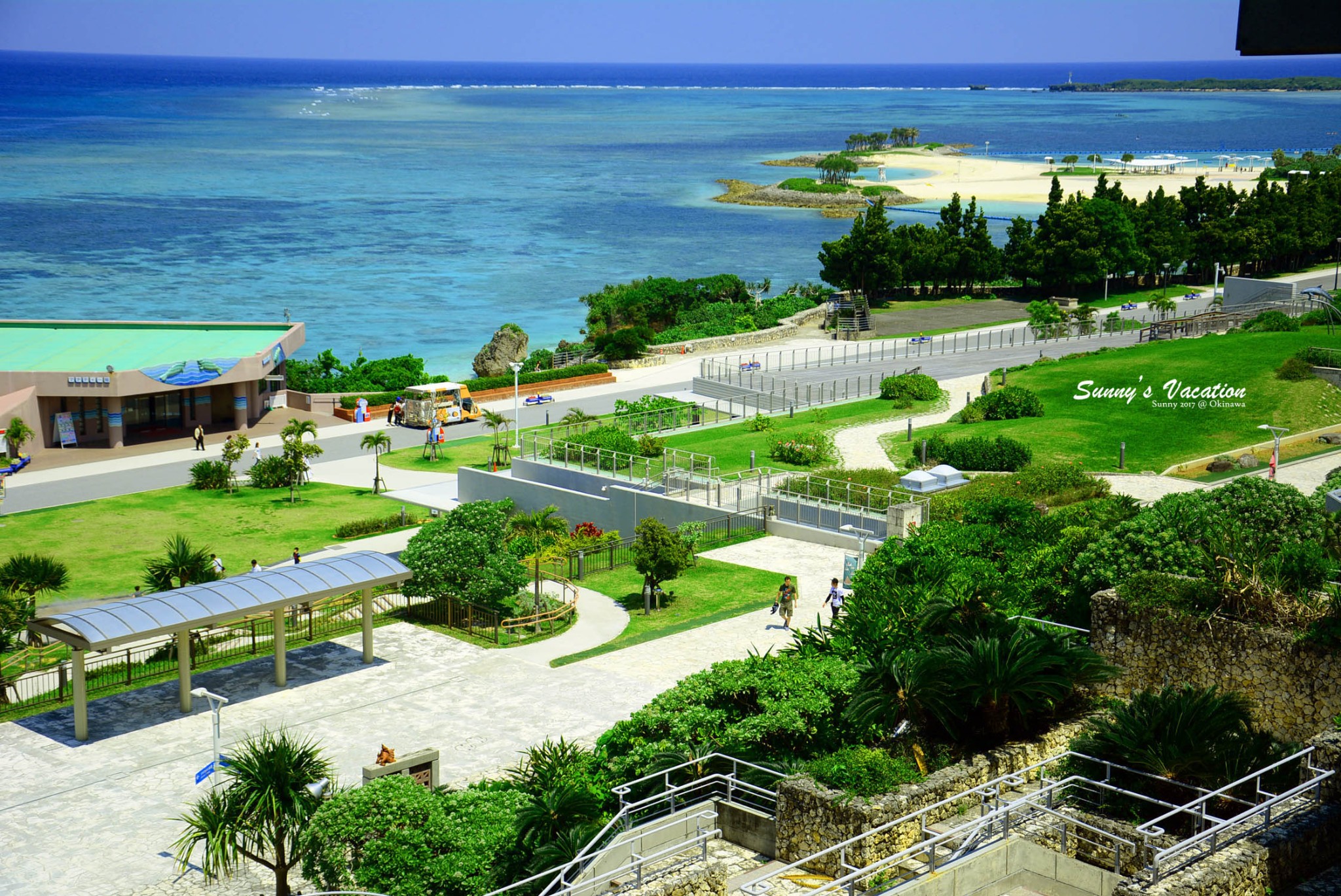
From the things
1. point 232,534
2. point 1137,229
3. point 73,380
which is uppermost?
point 1137,229

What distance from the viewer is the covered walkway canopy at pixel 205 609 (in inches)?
964

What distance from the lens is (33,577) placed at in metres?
31.7

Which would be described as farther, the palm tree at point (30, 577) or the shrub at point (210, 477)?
the shrub at point (210, 477)

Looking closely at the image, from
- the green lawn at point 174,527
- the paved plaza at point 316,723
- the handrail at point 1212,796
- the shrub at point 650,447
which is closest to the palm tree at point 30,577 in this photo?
the green lawn at point 174,527

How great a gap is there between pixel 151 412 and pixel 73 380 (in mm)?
4589

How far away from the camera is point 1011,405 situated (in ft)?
161

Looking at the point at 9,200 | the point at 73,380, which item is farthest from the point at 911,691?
the point at 9,200

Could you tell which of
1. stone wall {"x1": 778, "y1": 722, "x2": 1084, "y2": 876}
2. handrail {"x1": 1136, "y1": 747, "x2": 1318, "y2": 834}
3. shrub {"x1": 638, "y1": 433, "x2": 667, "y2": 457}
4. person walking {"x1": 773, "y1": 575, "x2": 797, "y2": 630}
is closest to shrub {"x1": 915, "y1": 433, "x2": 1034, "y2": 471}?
shrub {"x1": 638, "y1": 433, "x2": 667, "y2": 457}

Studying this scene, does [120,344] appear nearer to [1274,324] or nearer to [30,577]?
[30,577]

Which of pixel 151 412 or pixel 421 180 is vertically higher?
pixel 421 180

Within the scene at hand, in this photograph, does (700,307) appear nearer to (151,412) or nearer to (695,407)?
(695,407)

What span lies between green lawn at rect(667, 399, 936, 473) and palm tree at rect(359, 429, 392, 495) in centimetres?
1061

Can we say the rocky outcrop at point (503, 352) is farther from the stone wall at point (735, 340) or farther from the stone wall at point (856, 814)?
the stone wall at point (856, 814)

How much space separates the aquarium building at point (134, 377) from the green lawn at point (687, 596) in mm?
25004
